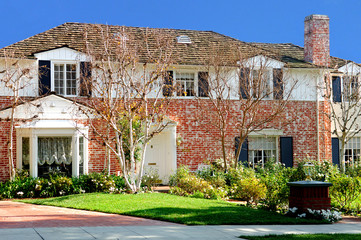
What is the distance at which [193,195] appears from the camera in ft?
55.4

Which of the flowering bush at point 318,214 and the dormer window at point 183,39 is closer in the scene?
the flowering bush at point 318,214

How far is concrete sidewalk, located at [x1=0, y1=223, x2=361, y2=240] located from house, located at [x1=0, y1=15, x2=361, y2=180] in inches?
325

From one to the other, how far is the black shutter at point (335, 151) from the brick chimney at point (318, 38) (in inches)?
148

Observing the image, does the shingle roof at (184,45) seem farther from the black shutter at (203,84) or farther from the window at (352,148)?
the window at (352,148)

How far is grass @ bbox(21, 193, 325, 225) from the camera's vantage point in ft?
38.8

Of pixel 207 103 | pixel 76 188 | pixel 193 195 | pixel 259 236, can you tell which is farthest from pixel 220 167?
pixel 259 236

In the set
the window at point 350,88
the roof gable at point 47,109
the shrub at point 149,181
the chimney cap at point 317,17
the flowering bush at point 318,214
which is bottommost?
the flowering bush at point 318,214

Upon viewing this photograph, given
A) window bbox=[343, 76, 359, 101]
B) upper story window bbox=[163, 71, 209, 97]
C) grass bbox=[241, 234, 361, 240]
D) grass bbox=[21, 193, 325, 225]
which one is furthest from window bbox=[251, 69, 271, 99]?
grass bbox=[241, 234, 361, 240]

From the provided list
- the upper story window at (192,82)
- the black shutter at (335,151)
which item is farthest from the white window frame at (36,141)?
the black shutter at (335,151)

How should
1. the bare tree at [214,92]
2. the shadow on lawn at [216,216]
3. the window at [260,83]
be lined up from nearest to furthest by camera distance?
the shadow on lawn at [216,216], the window at [260,83], the bare tree at [214,92]

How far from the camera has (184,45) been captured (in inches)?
939

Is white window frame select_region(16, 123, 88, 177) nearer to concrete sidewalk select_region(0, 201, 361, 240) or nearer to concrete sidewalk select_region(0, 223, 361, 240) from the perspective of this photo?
concrete sidewalk select_region(0, 201, 361, 240)

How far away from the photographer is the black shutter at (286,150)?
23375 mm

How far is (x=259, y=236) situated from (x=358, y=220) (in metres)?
4.60
